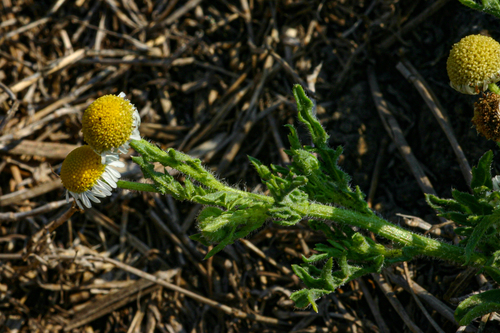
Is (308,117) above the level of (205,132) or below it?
above

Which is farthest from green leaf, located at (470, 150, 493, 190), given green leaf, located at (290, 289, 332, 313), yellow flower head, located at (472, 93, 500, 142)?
green leaf, located at (290, 289, 332, 313)

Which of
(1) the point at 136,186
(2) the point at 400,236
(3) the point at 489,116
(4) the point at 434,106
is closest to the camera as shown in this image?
(3) the point at 489,116

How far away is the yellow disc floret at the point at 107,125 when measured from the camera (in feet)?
8.43

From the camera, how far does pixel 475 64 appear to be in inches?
102

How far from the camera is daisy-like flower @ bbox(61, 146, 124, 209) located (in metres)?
2.71

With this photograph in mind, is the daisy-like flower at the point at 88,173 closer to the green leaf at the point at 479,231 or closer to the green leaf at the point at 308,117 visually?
the green leaf at the point at 308,117

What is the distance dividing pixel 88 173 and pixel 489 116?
7.96ft

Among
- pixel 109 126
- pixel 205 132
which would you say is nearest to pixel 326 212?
pixel 109 126

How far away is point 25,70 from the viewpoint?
468 centimetres

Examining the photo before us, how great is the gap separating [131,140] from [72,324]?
222 cm

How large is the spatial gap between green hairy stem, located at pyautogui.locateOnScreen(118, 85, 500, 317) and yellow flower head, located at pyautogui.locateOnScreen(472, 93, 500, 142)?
0.17 meters

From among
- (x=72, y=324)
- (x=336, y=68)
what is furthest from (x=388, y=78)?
(x=72, y=324)

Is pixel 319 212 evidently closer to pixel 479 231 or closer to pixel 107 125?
pixel 479 231

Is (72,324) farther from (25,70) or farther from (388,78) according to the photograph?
(388,78)
